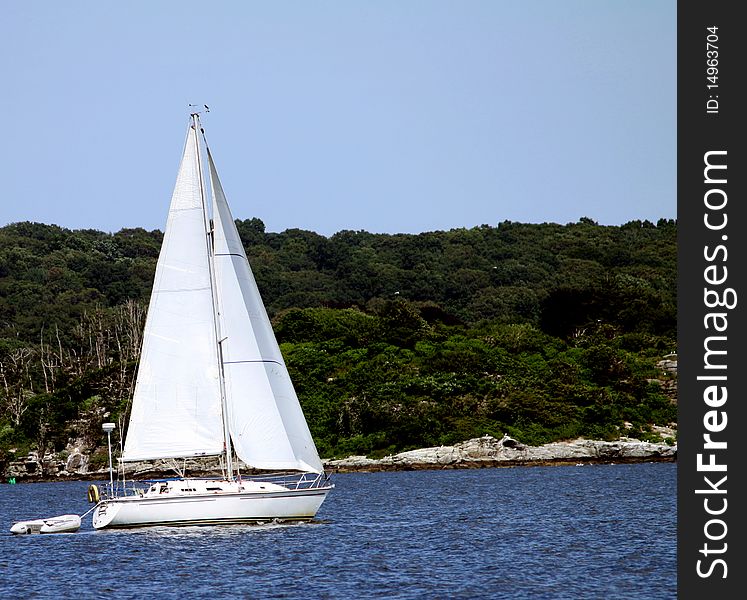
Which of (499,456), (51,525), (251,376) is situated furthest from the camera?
(499,456)

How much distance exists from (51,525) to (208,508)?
822cm

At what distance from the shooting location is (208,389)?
41406mm

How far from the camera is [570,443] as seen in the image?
8562 centimetres

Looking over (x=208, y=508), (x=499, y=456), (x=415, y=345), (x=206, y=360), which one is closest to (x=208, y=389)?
(x=206, y=360)

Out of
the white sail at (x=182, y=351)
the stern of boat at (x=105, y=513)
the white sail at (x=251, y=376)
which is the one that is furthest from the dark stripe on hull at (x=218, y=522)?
the white sail at (x=182, y=351)

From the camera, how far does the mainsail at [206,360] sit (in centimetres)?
4100

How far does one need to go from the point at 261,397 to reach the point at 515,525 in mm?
10964

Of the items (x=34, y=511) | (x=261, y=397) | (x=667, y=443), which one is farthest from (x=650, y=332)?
(x=261, y=397)

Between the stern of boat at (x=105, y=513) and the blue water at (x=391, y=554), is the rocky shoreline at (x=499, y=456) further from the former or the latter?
the stern of boat at (x=105, y=513)

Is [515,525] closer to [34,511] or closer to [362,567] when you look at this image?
[362,567]

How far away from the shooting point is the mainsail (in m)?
41.0

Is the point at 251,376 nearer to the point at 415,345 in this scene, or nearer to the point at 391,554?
the point at 391,554

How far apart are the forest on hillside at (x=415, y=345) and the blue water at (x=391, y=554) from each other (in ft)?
98.8

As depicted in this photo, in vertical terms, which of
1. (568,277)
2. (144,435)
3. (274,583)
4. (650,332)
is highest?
(568,277)
